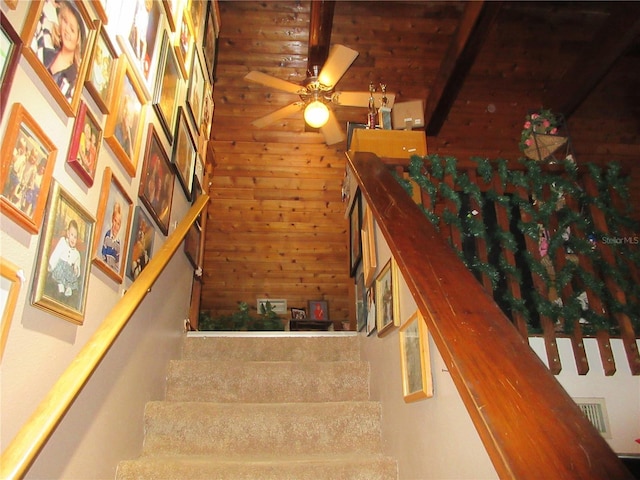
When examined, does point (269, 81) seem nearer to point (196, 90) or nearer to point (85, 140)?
point (196, 90)

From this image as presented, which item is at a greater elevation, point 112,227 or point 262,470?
point 112,227

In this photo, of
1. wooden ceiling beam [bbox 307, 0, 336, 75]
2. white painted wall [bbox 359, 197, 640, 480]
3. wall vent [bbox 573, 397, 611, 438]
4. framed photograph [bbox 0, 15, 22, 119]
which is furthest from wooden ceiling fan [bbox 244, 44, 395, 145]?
framed photograph [bbox 0, 15, 22, 119]

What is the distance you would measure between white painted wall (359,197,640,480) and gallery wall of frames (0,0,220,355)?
1088mm

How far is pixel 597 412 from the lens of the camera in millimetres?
2035

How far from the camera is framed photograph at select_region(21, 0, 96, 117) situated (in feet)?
4.00

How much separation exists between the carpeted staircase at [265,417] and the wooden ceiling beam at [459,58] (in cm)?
308

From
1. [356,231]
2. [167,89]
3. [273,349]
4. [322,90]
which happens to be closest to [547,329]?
[356,231]

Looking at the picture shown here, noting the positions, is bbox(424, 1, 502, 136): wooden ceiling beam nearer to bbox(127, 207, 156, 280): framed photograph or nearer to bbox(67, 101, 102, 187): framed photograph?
bbox(127, 207, 156, 280): framed photograph

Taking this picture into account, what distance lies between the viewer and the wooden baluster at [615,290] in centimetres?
206

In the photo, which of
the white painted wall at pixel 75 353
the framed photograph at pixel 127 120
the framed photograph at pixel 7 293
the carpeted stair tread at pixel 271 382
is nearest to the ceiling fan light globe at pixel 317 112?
the white painted wall at pixel 75 353

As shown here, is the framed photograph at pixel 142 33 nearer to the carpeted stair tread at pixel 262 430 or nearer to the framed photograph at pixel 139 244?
the framed photograph at pixel 139 244

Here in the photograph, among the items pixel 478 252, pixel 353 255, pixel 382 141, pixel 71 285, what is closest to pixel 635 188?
pixel 382 141

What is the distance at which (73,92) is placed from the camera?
145cm

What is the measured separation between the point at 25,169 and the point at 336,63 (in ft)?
10.2
